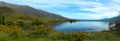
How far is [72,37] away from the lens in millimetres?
24125

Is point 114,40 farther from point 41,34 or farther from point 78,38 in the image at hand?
point 41,34

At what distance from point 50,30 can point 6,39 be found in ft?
22.5

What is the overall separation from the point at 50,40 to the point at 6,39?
3.35 metres

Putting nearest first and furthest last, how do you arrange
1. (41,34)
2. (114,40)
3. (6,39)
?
(6,39) → (114,40) → (41,34)

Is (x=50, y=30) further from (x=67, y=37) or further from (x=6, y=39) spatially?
(x=6, y=39)

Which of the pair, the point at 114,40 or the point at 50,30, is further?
the point at 50,30

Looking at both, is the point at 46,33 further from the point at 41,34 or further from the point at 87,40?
the point at 87,40

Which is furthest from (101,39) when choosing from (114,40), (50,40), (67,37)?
(50,40)

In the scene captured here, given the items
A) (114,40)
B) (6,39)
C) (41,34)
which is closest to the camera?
(6,39)

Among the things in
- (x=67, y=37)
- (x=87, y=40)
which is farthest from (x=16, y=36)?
(x=87, y=40)

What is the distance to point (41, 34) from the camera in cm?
2672

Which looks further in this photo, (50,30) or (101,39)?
(50,30)

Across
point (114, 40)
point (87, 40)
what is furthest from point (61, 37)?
point (114, 40)

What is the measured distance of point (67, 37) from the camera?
24.5 m
